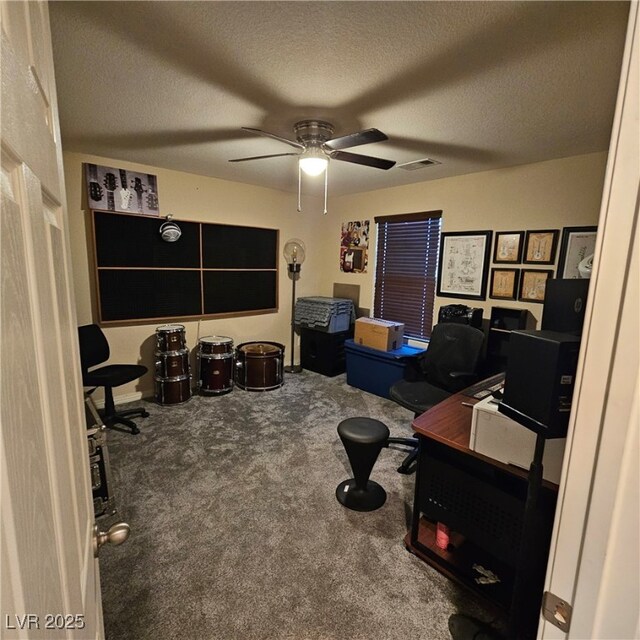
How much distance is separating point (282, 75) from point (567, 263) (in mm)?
2732

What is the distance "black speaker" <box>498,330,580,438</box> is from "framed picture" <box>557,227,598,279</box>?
7.80ft

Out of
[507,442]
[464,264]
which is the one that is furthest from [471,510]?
[464,264]

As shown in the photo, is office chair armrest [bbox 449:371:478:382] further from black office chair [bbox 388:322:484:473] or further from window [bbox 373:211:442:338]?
window [bbox 373:211:442:338]

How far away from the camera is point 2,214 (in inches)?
13.5

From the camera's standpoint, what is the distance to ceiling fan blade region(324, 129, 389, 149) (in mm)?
1916

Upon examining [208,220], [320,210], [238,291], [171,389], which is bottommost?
[171,389]

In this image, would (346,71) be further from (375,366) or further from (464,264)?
(375,366)

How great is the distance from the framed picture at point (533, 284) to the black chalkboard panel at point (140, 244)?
11.3 ft

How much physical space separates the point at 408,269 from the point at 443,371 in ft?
5.81

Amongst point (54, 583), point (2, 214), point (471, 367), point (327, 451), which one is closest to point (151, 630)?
point (54, 583)

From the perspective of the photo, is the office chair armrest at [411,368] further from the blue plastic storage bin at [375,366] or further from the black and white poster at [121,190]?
the black and white poster at [121,190]

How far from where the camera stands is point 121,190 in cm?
333

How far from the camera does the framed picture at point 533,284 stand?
3105mm

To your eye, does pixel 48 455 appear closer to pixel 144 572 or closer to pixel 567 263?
pixel 144 572
